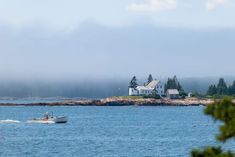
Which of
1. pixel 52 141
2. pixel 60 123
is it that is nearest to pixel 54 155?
pixel 52 141

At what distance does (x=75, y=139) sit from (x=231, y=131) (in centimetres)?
5625

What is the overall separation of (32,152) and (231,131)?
42.0 m

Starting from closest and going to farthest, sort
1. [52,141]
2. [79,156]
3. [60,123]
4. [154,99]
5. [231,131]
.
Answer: [231,131] → [79,156] → [52,141] → [60,123] → [154,99]

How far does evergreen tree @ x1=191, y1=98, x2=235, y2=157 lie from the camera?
12422mm

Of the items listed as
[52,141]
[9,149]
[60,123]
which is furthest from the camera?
[60,123]

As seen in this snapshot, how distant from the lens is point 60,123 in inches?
4040

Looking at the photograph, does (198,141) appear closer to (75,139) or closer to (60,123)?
(75,139)

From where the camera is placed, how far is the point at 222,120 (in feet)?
41.3

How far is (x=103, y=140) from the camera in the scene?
2611 inches

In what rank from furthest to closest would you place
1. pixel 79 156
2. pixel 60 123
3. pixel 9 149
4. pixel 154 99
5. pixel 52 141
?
pixel 154 99, pixel 60 123, pixel 52 141, pixel 9 149, pixel 79 156

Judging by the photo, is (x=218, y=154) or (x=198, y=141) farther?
(x=198, y=141)

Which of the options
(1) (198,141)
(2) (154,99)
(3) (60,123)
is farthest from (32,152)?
(2) (154,99)

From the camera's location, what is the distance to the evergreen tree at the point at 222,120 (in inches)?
489

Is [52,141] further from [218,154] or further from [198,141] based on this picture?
[218,154]
